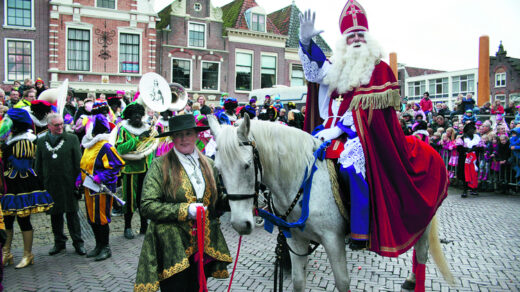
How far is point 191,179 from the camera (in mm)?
2994

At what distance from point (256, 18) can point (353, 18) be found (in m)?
25.5

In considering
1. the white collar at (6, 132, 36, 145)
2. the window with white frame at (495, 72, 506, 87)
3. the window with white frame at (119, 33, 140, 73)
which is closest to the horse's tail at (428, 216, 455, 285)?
the white collar at (6, 132, 36, 145)

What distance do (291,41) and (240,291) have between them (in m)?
27.3

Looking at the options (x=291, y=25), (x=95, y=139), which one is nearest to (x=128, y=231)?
(x=95, y=139)

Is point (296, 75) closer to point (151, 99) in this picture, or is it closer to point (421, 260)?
point (151, 99)

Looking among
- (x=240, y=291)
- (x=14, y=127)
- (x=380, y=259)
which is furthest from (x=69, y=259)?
(x=380, y=259)

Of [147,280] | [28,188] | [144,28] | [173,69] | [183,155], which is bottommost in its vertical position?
[147,280]

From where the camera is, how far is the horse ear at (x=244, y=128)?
256 centimetres

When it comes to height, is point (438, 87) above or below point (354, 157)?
above

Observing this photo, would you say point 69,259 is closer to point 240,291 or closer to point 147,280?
point 240,291

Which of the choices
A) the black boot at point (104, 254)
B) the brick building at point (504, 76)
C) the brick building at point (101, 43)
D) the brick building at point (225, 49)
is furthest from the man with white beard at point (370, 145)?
the brick building at point (504, 76)

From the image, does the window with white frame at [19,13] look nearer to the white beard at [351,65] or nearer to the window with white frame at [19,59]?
the window with white frame at [19,59]

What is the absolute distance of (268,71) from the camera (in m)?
28.2

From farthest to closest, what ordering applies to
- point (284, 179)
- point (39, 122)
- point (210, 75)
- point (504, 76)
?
point (504, 76) → point (210, 75) → point (39, 122) → point (284, 179)
